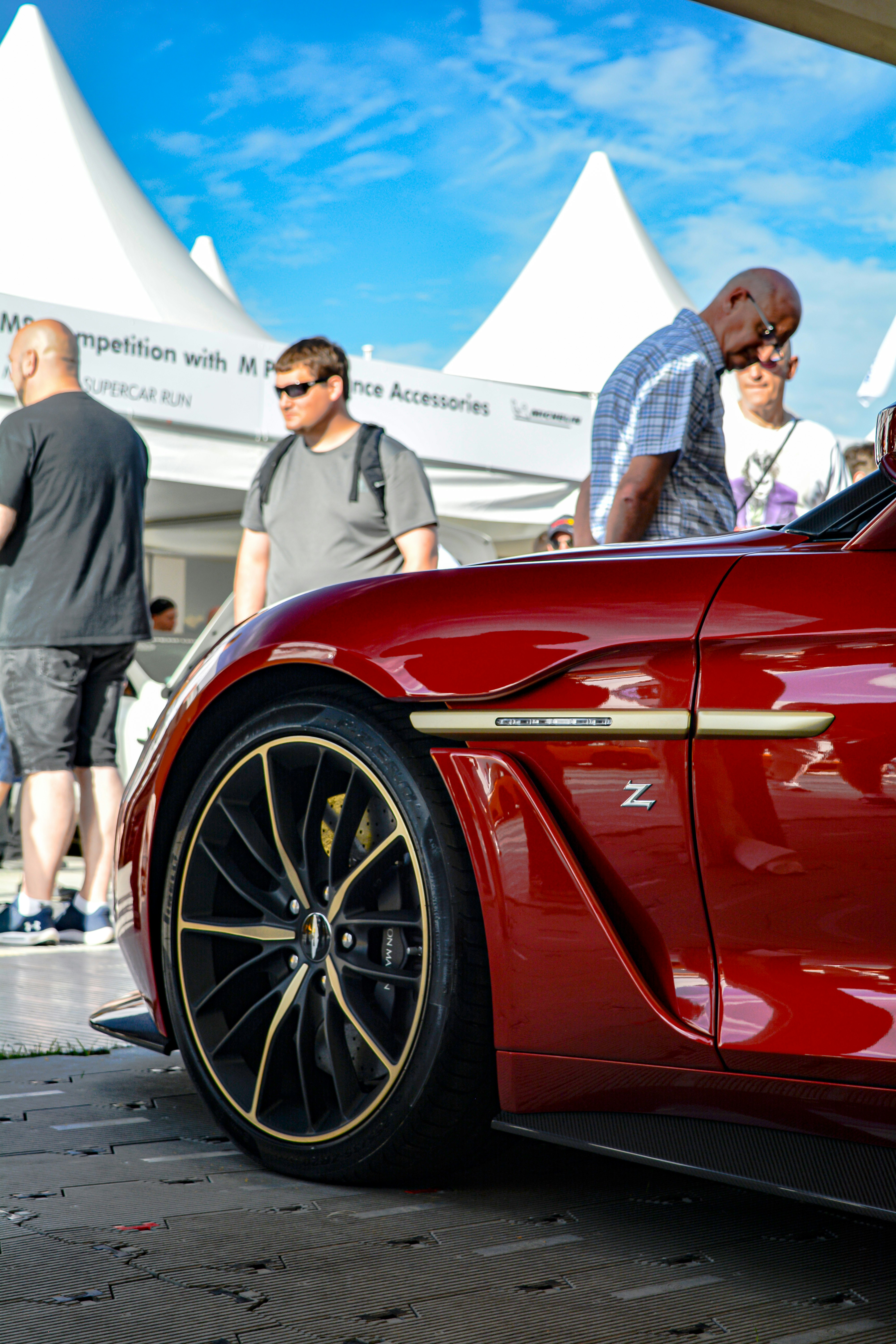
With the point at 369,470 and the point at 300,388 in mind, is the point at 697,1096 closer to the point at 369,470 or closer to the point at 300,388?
the point at 369,470

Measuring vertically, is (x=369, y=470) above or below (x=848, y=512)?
above

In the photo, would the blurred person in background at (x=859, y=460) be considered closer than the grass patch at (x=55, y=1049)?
No

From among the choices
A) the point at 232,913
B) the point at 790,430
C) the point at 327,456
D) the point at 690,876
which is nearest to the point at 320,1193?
the point at 232,913

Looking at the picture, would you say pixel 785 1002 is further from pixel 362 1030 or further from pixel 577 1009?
pixel 362 1030

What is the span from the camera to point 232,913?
2.13 meters

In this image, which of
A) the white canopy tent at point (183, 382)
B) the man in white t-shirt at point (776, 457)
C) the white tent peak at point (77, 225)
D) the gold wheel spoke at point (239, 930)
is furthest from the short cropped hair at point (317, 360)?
the white tent peak at point (77, 225)

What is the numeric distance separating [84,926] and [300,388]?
199 centimetres

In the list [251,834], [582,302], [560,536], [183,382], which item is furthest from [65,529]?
[582,302]

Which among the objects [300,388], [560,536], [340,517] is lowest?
[340,517]

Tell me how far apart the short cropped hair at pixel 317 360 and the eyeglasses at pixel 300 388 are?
13 mm

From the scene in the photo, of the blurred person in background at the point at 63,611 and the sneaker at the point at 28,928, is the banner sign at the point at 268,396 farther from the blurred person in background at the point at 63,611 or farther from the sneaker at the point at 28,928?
the sneaker at the point at 28,928

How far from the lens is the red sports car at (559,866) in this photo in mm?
1526

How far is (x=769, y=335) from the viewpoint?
3.40 m

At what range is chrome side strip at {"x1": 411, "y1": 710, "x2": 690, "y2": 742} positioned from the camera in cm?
166
